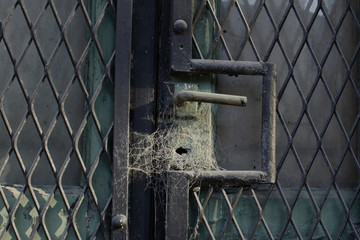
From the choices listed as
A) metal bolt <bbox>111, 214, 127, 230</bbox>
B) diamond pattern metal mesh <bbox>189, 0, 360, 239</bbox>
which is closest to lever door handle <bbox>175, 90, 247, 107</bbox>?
diamond pattern metal mesh <bbox>189, 0, 360, 239</bbox>

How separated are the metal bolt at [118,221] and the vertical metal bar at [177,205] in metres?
0.12

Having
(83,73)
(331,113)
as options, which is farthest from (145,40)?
(331,113)

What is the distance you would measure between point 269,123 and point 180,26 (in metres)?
0.39

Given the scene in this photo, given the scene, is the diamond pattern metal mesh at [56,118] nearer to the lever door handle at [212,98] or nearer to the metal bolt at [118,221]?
the metal bolt at [118,221]

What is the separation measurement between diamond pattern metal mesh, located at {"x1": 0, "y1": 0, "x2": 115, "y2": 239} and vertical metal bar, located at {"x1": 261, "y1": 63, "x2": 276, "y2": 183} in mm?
461

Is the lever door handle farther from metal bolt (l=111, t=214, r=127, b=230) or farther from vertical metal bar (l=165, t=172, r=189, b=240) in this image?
metal bolt (l=111, t=214, r=127, b=230)

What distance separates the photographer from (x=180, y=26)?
4.94 ft

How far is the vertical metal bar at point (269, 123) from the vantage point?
59.5 inches

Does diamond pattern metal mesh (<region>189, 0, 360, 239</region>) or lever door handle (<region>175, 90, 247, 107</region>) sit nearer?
lever door handle (<region>175, 90, 247, 107</region>)

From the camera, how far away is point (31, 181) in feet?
5.00

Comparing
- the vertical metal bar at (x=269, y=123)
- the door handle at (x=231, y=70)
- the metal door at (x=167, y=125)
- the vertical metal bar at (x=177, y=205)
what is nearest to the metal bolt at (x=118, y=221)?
the metal door at (x=167, y=125)

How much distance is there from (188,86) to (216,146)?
0.69 ft

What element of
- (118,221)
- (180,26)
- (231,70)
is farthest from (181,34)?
(118,221)

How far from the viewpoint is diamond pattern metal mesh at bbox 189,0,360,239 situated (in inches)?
61.2
